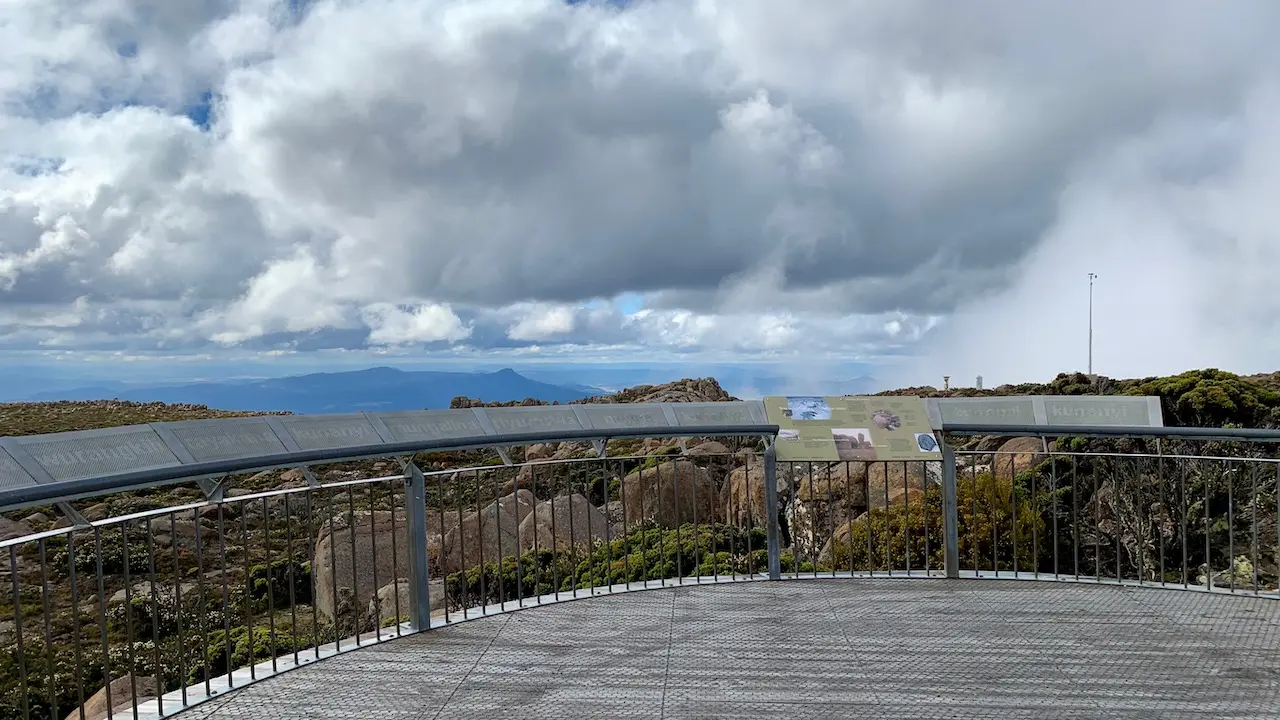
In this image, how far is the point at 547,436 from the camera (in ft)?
21.7

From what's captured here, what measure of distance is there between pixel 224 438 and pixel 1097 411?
581cm

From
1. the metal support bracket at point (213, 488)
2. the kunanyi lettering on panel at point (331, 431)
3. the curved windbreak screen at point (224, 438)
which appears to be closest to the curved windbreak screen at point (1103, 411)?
the kunanyi lettering on panel at point (331, 431)

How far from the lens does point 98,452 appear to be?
4.39 meters

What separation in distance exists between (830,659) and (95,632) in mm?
16222

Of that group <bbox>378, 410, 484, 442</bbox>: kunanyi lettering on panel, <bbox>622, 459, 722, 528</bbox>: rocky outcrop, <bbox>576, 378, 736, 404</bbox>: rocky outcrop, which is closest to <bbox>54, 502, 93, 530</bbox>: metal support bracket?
<bbox>378, 410, 484, 442</bbox>: kunanyi lettering on panel

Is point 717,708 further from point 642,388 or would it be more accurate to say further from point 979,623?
point 642,388

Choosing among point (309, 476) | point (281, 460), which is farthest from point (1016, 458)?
point (281, 460)

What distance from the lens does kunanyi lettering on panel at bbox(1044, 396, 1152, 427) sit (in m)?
6.95

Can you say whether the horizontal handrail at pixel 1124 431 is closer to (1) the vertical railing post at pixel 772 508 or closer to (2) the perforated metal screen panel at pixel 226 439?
(1) the vertical railing post at pixel 772 508

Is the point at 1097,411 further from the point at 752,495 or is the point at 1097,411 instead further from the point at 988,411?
the point at 752,495

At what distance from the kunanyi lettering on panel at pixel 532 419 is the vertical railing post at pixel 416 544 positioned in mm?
666

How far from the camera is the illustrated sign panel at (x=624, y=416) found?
22.7 ft

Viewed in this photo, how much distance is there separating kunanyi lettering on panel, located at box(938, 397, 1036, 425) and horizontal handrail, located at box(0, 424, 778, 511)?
1356 millimetres

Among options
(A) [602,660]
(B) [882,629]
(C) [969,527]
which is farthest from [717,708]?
(C) [969,527]
